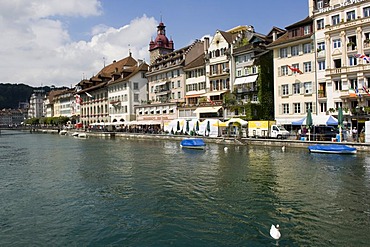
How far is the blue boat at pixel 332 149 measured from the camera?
32.3 metres

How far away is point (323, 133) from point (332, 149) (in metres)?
8.87

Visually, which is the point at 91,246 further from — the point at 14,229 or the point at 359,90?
the point at 359,90

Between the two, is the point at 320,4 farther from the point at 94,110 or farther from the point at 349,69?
the point at 94,110

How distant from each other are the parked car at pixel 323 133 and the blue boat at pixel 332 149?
4819 mm

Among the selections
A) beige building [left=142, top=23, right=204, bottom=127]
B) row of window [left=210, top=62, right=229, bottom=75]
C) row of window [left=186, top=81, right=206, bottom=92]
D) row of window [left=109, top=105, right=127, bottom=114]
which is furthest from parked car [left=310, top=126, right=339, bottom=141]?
row of window [left=109, top=105, right=127, bottom=114]

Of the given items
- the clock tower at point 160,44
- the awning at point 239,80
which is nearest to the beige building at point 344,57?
the awning at point 239,80

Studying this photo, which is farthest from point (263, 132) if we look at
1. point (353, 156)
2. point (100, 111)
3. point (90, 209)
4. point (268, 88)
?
point (100, 111)

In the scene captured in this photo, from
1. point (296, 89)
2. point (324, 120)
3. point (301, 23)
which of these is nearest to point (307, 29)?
point (301, 23)

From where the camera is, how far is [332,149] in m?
33.1

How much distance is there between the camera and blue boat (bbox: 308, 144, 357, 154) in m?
32.3

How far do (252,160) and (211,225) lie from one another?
1776 centimetres

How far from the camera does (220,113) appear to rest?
194ft

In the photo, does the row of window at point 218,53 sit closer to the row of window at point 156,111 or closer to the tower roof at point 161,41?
the row of window at point 156,111

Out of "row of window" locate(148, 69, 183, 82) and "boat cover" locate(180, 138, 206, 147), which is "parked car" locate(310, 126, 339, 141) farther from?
"row of window" locate(148, 69, 183, 82)
